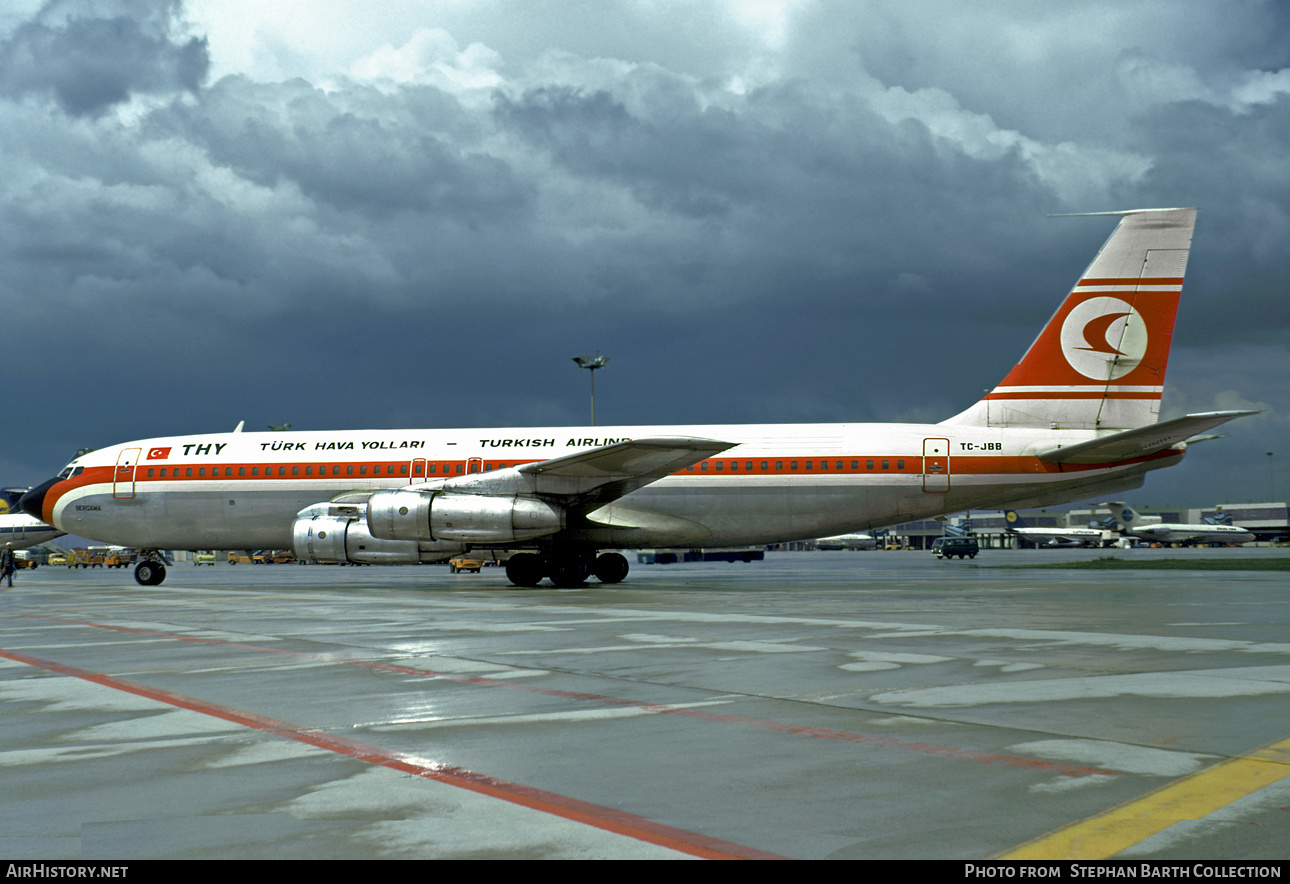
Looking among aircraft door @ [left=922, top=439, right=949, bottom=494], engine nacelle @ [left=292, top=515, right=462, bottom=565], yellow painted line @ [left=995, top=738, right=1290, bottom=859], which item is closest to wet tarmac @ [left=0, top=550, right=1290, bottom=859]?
yellow painted line @ [left=995, top=738, right=1290, bottom=859]

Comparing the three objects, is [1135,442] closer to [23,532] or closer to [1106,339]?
[1106,339]

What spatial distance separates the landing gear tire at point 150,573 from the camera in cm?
2948

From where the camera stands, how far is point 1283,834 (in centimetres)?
386

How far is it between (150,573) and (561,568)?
1300 cm

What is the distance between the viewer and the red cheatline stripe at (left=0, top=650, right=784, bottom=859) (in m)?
3.88

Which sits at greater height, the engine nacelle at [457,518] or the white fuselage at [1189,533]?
the engine nacelle at [457,518]

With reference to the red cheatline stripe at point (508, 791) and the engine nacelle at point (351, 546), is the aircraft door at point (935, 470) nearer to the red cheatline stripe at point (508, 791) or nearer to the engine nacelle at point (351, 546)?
the engine nacelle at point (351, 546)

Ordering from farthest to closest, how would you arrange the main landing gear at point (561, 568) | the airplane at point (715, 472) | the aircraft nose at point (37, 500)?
the aircraft nose at point (37, 500) < the main landing gear at point (561, 568) < the airplane at point (715, 472)

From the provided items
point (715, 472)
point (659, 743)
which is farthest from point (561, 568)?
point (659, 743)

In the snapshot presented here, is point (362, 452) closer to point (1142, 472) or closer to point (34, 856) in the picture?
point (1142, 472)

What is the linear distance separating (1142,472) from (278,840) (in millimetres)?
25602

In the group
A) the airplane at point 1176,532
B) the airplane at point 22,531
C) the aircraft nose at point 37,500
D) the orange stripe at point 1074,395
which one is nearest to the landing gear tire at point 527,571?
the orange stripe at point 1074,395

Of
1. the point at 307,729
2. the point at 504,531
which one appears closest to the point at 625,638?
the point at 307,729

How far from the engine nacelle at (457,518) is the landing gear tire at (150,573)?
9.65 m
